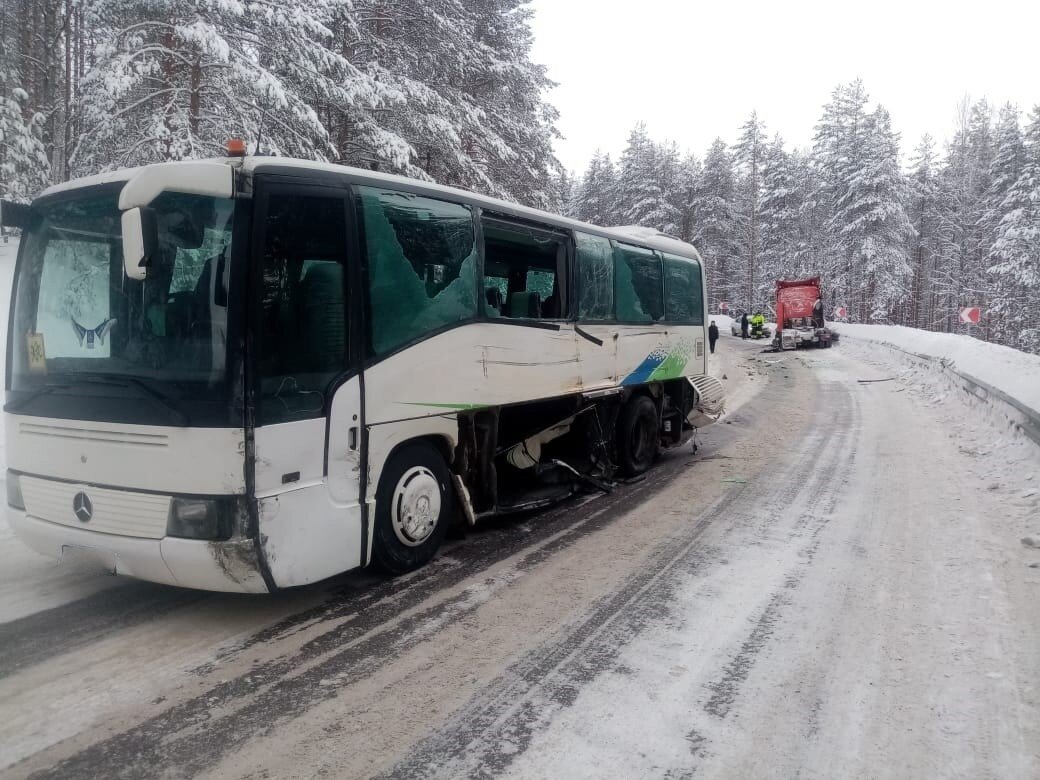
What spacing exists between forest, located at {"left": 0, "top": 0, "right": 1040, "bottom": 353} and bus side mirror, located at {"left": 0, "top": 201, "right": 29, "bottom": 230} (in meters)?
1.62

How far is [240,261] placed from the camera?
12.1ft

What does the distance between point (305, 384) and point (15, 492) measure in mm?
2166

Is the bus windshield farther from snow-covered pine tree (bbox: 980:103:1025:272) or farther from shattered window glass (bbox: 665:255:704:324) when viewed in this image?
snow-covered pine tree (bbox: 980:103:1025:272)

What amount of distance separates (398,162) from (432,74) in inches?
212

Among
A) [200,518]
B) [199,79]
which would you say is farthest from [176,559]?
[199,79]

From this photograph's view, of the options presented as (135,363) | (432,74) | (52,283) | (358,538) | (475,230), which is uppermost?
(432,74)

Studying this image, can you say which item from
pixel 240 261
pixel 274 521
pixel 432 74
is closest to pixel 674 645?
pixel 274 521

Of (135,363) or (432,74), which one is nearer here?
(135,363)

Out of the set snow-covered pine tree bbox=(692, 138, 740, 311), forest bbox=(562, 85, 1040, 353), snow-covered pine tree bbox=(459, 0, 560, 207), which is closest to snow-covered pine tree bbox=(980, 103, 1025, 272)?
forest bbox=(562, 85, 1040, 353)

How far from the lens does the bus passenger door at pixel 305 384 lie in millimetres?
3756

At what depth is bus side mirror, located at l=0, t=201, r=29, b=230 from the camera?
14.0 feet

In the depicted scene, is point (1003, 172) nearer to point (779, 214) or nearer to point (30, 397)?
point (779, 214)

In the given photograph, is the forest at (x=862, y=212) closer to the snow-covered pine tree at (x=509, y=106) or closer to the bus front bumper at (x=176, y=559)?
the snow-covered pine tree at (x=509, y=106)

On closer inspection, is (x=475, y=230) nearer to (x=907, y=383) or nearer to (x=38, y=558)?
(x=38, y=558)
